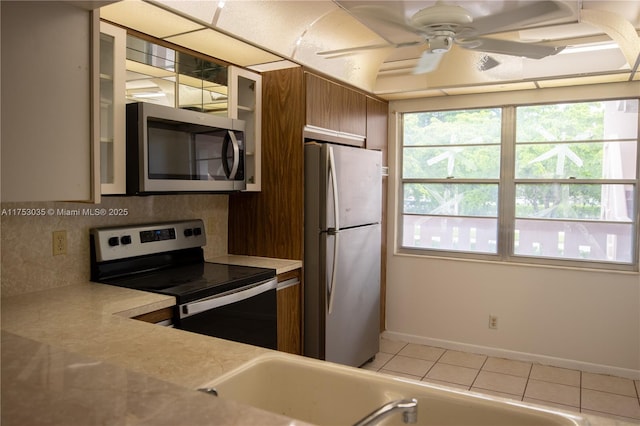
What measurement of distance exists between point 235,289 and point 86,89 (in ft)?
5.03

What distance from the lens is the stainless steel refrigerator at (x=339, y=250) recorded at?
3.17 meters

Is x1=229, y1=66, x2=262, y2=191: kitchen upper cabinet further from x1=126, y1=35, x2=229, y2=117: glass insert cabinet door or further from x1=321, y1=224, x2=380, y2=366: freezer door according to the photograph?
x1=321, y1=224, x2=380, y2=366: freezer door

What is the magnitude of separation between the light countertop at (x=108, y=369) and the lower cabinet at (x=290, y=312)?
1110 millimetres

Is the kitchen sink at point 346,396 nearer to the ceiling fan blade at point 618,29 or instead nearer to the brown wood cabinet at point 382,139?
the ceiling fan blade at point 618,29

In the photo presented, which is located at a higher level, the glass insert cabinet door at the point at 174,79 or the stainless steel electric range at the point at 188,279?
the glass insert cabinet door at the point at 174,79

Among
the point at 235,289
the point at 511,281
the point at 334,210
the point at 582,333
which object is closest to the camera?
the point at 235,289

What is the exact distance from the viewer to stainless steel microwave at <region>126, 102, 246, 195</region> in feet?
7.75

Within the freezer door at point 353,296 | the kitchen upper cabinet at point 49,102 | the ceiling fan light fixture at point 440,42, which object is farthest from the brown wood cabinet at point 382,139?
the kitchen upper cabinet at point 49,102

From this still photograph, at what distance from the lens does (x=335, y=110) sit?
3.52m

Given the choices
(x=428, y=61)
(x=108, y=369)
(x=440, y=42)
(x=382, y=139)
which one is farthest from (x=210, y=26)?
(x=382, y=139)

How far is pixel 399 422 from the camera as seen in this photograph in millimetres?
1152

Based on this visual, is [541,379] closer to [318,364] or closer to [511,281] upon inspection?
[511,281]

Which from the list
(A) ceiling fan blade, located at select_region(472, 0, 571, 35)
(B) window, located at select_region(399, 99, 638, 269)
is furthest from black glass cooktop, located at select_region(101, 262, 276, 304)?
(B) window, located at select_region(399, 99, 638, 269)

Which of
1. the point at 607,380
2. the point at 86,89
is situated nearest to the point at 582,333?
the point at 607,380
